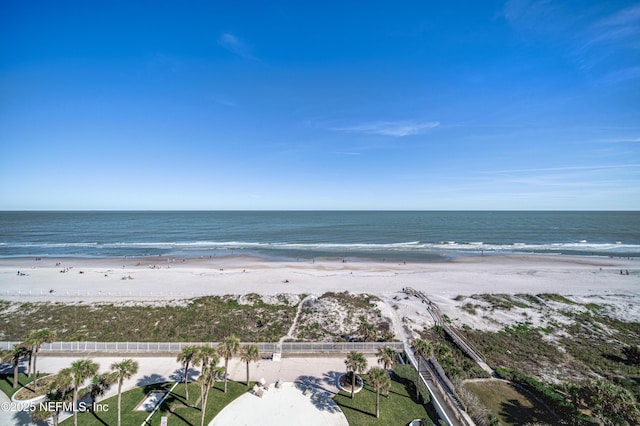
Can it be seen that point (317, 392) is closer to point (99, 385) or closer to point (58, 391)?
point (99, 385)

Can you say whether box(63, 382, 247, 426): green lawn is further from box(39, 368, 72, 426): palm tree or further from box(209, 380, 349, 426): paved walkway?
box(39, 368, 72, 426): palm tree

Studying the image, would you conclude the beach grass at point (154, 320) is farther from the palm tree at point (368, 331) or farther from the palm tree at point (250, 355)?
the palm tree at point (368, 331)

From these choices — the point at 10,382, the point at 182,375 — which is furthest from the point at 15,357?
the point at 182,375

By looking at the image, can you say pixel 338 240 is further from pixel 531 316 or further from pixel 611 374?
pixel 611 374

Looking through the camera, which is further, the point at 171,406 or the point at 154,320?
the point at 154,320

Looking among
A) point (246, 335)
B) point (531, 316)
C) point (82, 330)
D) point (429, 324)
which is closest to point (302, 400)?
point (246, 335)

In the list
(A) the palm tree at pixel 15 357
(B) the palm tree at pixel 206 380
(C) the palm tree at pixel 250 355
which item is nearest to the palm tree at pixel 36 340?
(A) the palm tree at pixel 15 357
